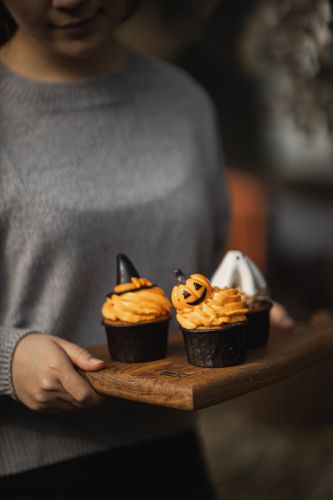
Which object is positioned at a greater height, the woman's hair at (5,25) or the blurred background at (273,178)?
the woman's hair at (5,25)

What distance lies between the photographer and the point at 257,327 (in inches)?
44.9

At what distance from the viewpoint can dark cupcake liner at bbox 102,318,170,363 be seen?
1.07m

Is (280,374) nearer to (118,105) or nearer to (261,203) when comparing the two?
(118,105)

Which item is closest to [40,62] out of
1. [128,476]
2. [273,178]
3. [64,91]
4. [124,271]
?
[64,91]

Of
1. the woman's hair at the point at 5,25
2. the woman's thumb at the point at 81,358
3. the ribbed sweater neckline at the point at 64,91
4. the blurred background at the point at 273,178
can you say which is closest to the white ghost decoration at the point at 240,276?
the woman's thumb at the point at 81,358

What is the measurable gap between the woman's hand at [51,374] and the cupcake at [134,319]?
0.07m

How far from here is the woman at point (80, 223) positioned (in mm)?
1160

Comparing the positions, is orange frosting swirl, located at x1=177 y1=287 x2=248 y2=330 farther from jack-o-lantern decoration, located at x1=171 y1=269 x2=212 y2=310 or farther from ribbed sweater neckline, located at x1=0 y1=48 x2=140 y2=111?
ribbed sweater neckline, located at x1=0 y1=48 x2=140 y2=111

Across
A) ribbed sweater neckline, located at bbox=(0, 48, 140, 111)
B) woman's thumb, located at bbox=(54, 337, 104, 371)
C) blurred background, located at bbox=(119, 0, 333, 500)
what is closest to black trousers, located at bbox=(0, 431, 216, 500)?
woman's thumb, located at bbox=(54, 337, 104, 371)

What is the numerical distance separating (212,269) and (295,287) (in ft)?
6.00

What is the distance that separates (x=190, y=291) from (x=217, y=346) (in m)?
0.09

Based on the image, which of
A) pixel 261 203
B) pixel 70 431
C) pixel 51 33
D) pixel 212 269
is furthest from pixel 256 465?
pixel 51 33

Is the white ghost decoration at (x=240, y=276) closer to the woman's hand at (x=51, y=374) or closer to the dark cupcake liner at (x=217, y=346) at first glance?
the dark cupcake liner at (x=217, y=346)

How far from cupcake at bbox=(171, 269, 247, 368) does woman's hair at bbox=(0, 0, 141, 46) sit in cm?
53
